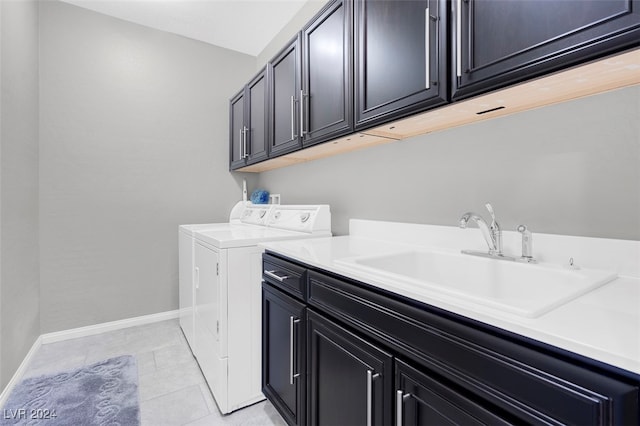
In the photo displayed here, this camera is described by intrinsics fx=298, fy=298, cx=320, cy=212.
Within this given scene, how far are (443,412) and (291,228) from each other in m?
1.45

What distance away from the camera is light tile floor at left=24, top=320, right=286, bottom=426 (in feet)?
5.17

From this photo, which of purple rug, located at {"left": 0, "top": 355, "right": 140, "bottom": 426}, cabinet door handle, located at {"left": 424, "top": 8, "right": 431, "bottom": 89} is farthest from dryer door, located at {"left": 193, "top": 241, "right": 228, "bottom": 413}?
cabinet door handle, located at {"left": 424, "top": 8, "right": 431, "bottom": 89}

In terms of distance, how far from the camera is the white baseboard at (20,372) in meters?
1.69

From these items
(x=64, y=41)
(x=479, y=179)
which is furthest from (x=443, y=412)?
(x=64, y=41)

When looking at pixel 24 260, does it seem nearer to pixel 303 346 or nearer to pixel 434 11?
pixel 303 346

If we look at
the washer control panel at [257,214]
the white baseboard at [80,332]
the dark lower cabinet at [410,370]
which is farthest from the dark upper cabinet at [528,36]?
the white baseboard at [80,332]

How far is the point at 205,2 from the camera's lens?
234cm

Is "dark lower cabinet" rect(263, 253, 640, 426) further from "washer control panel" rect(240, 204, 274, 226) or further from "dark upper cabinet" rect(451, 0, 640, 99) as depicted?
"washer control panel" rect(240, 204, 274, 226)

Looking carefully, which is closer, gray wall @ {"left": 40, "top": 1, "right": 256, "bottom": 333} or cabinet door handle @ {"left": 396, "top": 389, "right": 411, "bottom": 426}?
cabinet door handle @ {"left": 396, "top": 389, "right": 411, "bottom": 426}

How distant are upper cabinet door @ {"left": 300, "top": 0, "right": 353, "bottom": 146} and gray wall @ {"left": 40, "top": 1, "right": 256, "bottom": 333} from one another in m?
1.69

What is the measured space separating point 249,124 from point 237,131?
34 cm

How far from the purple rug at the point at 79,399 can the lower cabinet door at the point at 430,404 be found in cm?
146

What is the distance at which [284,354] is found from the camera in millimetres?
1413

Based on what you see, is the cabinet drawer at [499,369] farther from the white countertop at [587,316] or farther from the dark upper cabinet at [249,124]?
the dark upper cabinet at [249,124]
